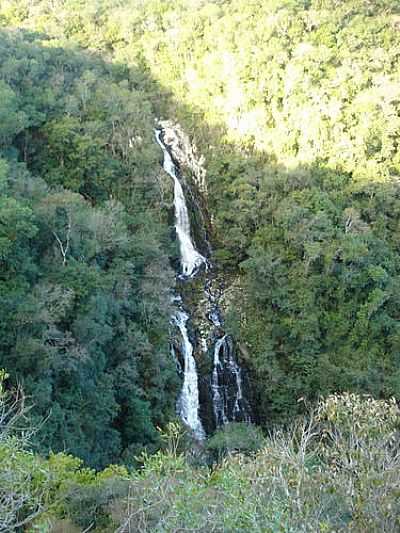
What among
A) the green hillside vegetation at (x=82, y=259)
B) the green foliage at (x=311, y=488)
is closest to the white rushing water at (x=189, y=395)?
the green hillside vegetation at (x=82, y=259)

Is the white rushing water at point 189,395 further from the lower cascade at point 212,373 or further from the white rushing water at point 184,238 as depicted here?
the white rushing water at point 184,238

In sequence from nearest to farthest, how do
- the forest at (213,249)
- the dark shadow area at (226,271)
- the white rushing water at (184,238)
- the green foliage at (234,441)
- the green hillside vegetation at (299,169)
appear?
the forest at (213,249) < the dark shadow area at (226,271) < the green foliage at (234,441) < the green hillside vegetation at (299,169) < the white rushing water at (184,238)

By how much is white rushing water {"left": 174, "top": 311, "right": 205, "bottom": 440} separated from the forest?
0.80m

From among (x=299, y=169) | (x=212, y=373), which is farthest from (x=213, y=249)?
(x=212, y=373)

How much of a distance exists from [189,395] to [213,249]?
815 cm

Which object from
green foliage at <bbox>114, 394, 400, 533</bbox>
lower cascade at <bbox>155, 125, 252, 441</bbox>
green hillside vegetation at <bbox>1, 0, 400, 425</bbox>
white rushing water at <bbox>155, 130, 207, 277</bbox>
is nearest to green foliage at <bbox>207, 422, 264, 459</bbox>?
lower cascade at <bbox>155, 125, 252, 441</bbox>

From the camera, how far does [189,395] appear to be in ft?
66.2

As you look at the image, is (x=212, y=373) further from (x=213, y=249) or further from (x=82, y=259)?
(x=213, y=249)

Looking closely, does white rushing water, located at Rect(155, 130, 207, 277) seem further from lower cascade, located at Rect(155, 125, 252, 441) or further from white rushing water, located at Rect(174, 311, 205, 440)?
white rushing water, located at Rect(174, 311, 205, 440)

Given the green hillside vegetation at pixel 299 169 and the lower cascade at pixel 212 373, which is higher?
the green hillside vegetation at pixel 299 169

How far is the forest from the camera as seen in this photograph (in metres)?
6.10

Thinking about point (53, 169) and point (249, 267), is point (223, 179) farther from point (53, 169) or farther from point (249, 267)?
point (53, 169)

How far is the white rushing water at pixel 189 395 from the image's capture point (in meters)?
19.8

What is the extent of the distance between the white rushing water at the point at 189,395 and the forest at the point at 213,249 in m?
0.80
